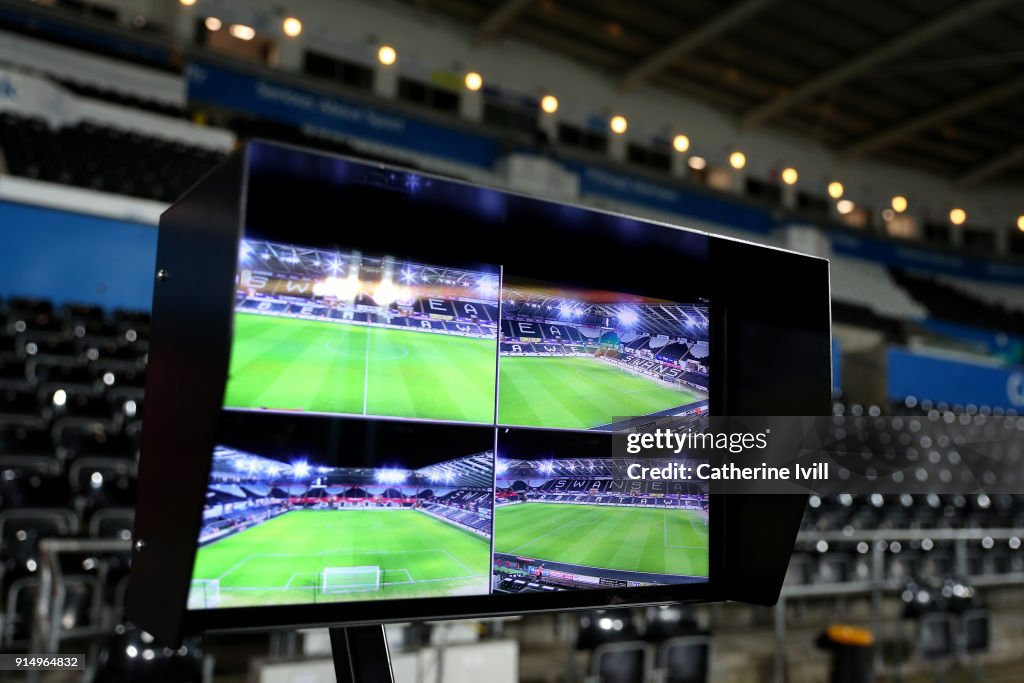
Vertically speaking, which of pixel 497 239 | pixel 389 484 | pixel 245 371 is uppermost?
pixel 497 239

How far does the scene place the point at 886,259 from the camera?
21547mm

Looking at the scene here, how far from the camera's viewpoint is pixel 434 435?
1.13 metres

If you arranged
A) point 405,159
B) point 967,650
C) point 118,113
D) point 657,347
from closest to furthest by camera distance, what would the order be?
point 657,347
point 967,650
point 118,113
point 405,159

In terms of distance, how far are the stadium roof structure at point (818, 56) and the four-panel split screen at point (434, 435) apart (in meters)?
14.2

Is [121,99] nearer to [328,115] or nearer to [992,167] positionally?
[328,115]

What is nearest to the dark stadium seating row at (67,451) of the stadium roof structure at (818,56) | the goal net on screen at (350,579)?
the goal net on screen at (350,579)

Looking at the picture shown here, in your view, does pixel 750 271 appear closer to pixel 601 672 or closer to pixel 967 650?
pixel 601 672

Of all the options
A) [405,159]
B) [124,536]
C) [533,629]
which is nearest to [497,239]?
[124,536]

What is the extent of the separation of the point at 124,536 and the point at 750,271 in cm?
410

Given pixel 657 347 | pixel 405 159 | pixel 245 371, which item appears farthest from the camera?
pixel 405 159

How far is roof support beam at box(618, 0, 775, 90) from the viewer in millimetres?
14086

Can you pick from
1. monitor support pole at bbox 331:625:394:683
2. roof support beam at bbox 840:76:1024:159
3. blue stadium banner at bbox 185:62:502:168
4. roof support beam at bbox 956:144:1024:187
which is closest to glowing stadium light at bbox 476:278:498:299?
monitor support pole at bbox 331:625:394:683

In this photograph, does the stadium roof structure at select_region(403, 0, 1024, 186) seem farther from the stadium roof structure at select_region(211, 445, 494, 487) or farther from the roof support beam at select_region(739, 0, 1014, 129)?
the stadium roof structure at select_region(211, 445, 494, 487)

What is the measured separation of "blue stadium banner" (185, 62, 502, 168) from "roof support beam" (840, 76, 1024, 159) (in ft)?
30.4
